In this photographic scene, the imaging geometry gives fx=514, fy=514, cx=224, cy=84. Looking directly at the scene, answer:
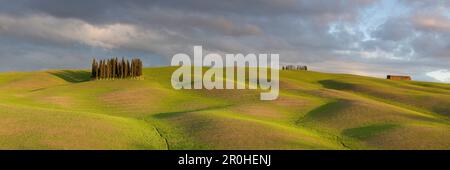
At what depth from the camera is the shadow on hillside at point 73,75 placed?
93925 millimetres

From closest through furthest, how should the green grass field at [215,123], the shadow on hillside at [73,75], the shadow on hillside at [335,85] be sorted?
the green grass field at [215,123], the shadow on hillside at [335,85], the shadow on hillside at [73,75]

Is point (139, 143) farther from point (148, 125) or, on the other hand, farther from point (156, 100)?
point (156, 100)

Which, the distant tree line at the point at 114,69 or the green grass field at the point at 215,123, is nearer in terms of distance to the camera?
the green grass field at the point at 215,123

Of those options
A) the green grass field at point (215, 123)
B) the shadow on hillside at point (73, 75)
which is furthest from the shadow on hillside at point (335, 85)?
the shadow on hillside at point (73, 75)

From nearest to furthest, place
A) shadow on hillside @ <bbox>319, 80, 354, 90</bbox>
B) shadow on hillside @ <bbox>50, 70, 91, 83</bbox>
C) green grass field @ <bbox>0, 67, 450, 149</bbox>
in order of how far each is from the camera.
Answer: green grass field @ <bbox>0, 67, 450, 149</bbox>
shadow on hillside @ <bbox>319, 80, 354, 90</bbox>
shadow on hillside @ <bbox>50, 70, 91, 83</bbox>

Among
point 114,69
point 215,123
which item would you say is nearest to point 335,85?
point 114,69

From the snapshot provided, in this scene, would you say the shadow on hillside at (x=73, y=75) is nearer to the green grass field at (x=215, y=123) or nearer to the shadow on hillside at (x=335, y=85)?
the green grass field at (x=215, y=123)

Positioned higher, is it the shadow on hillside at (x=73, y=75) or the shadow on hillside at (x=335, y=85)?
the shadow on hillside at (x=73, y=75)

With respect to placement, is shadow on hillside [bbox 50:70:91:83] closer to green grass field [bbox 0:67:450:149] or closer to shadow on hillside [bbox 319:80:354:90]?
green grass field [bbox 0:67:450:149]

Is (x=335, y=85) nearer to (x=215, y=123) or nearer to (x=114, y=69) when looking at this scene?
(x=114, y=69)

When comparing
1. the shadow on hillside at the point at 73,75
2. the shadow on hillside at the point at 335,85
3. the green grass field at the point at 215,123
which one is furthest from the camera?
the shadow on hillside at the point at 73,75

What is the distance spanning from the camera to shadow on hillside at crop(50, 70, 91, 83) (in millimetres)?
93925

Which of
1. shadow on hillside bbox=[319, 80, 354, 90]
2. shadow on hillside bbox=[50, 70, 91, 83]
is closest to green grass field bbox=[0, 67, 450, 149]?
shadow on hillside bbox=[319, 80, 354, 90]
